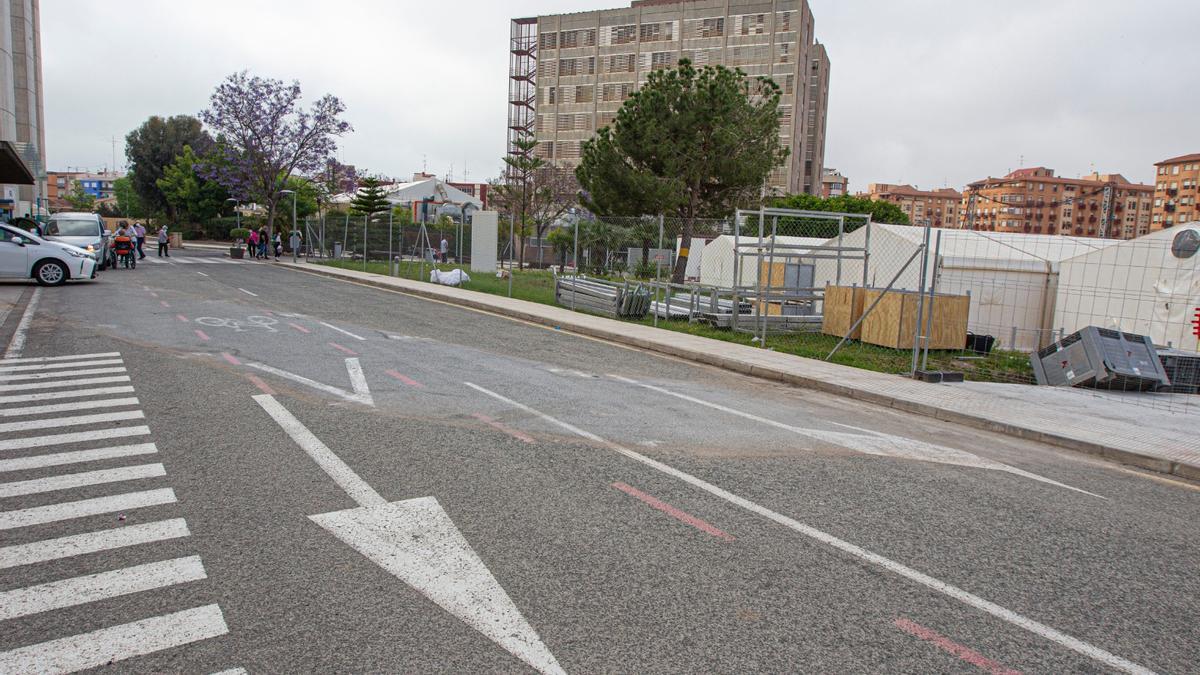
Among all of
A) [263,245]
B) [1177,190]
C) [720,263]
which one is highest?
[1177,190]

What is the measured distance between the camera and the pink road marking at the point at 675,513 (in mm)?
4723

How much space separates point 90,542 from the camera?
4.28m

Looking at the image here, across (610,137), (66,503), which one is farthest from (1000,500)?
(610,137)

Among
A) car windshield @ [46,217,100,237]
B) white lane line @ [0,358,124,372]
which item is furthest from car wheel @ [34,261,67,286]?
white lane line @ [0,358,124,372]

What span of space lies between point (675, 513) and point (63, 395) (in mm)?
6638

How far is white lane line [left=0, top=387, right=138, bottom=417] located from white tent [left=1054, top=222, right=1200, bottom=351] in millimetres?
17939

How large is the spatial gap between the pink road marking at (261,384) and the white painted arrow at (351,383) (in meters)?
0.27

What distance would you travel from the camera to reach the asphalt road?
11.2 feet

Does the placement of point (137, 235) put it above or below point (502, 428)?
above

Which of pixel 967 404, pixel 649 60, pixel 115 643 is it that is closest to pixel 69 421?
pixel 115 643

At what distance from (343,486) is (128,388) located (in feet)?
14.6

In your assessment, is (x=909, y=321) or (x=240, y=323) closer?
A: (x=240, y=323)

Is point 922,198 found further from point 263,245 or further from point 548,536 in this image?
point 548,536

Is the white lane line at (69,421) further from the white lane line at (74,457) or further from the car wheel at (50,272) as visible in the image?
the car wheel at (50,272)
